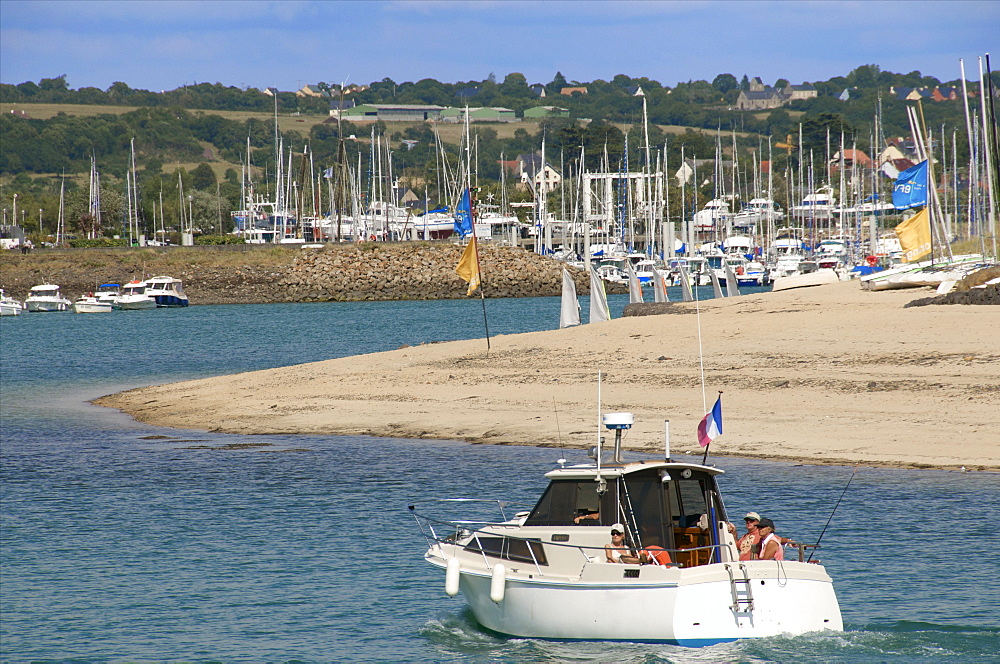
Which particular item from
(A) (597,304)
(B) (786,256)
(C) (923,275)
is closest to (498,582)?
(A) (597,304)

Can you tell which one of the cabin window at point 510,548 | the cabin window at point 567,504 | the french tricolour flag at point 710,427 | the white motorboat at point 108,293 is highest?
the white motorboat at point 108,293

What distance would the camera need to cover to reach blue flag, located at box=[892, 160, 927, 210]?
4456 cm

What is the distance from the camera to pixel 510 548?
14.0 meters

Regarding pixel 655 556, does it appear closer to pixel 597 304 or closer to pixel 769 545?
pixel 769 545

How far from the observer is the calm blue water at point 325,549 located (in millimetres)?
14484

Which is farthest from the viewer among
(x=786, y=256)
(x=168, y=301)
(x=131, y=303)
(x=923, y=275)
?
(x=786, y=256)

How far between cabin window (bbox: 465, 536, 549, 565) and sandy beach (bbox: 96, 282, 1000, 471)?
10657 mm

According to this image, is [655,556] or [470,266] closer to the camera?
[655,556]

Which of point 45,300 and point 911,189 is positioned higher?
point 911,189

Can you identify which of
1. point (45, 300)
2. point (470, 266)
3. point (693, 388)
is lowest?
point (693, 388)

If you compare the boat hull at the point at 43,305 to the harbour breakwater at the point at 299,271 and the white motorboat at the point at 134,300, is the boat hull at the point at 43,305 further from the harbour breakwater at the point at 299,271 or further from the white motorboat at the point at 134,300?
the harbour breakwater at the point at 299,271

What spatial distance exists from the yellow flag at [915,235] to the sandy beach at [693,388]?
196 inches

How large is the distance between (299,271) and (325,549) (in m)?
96.2

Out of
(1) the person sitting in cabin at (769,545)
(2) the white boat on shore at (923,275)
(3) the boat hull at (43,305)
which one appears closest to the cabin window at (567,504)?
(1) the person sitting in cabin at (769,545)
